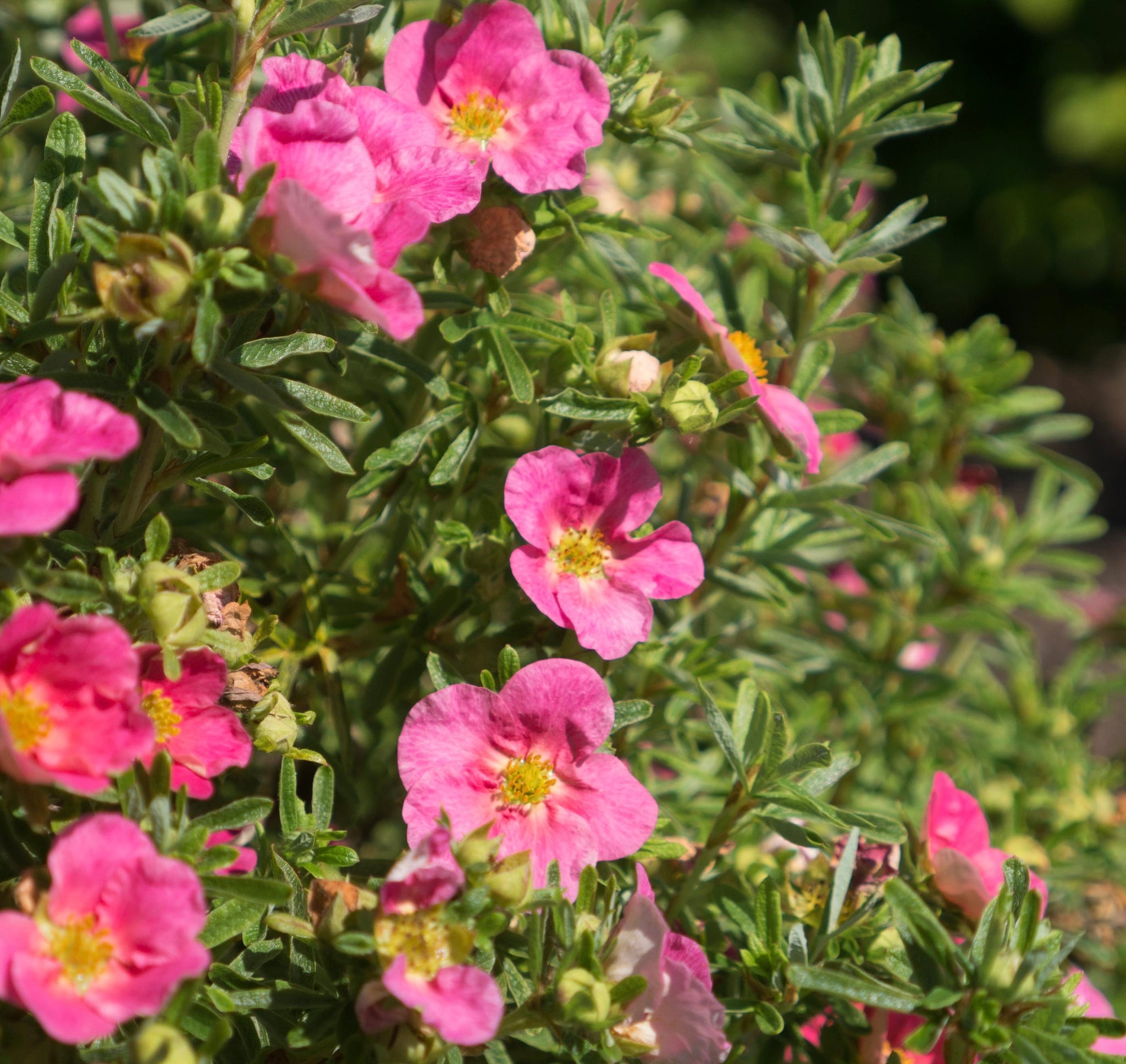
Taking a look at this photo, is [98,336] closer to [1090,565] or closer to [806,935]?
[806,935]

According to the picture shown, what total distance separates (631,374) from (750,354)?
0.91 ft

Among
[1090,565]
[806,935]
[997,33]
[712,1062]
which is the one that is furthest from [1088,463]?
[712,1062]

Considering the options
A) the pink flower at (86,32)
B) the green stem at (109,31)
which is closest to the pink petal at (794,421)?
the green stem at (109,31)

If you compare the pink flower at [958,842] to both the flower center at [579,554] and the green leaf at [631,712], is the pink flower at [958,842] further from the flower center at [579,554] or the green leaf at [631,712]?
the flower center at [579,554]

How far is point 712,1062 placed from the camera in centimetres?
95

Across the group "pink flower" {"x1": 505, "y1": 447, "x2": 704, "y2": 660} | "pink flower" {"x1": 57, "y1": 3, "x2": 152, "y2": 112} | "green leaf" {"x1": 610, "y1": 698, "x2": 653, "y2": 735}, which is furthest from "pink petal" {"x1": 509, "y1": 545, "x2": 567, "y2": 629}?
"pink flower" {"x1": 57, "y1": 3, "x2": 152, "y2": 112}

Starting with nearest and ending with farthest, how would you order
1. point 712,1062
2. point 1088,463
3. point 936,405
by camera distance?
point 712,1062
point 936,405
point 1088,463

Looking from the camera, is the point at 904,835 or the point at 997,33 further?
the point at 997,33

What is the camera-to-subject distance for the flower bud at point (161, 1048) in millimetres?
783

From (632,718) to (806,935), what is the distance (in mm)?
369

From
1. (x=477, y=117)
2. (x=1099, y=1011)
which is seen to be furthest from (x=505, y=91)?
(x=1099, y=1011)

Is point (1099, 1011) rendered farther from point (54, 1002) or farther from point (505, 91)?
point (505, 91)

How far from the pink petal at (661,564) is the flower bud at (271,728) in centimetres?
37

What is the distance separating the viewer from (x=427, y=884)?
876 millimetres
